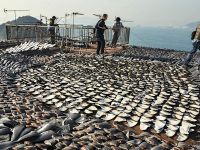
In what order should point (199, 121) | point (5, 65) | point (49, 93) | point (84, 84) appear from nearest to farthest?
point (199, 121) → point (49, 93) → point (84, 84) → point (5, 65)

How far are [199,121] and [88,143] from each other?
7.60 feet

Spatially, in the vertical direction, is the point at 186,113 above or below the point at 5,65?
below

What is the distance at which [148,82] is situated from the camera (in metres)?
5.11

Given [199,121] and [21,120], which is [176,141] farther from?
[21,120]

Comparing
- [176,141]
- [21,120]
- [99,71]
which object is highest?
[99,71]

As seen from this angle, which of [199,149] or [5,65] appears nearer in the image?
[199,149]

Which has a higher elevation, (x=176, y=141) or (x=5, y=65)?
(x=5, y=65)

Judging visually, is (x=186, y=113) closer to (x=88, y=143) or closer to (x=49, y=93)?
(x=88, y=143)

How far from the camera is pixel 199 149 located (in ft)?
7.88

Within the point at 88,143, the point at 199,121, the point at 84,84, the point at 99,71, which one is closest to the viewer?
the point at 88,143

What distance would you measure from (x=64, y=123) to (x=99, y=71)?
3.45 meters

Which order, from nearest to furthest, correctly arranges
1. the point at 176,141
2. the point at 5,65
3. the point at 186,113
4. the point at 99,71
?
the point at 176,141
the point at 186,113
the point at 99,71
the point at 5,65

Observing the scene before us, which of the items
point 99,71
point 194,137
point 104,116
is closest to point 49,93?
point 104,116

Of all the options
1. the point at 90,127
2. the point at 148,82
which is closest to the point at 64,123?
the point at 90,127
